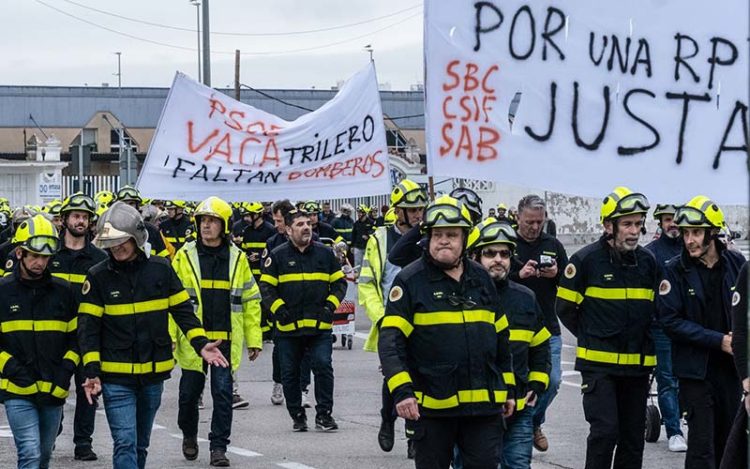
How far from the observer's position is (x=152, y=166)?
642 inches

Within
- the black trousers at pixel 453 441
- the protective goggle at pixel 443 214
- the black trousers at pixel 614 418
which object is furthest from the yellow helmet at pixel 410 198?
the black trousers at pixel 453 441

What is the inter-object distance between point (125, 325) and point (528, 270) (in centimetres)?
289

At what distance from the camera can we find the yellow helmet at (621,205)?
31.8 feet

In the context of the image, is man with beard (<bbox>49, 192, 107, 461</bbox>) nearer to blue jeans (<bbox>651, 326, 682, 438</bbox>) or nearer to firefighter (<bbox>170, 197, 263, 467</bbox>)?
firefighter (<bbox>170, 197, 263, 467</bbox>)

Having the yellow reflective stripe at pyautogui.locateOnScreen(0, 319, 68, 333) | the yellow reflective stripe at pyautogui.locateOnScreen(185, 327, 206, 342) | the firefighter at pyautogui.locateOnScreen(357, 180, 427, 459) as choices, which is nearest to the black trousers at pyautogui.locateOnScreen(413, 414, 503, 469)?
the yellow reflective stripe at pyautogui.locateOnScreen(185, 327, 206, 342)

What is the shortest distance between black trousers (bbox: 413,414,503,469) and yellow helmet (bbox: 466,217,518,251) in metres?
1.19

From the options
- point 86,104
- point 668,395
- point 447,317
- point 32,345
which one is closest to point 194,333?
point 32,345

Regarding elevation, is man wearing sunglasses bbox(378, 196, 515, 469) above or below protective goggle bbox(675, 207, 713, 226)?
below

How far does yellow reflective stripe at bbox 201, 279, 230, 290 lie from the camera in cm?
1183

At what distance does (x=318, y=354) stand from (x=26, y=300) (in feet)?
14.2

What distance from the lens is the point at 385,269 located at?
40.2 feet

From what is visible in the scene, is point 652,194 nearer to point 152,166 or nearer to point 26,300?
point 26,300

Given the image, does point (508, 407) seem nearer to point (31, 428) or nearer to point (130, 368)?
point (130, 368)

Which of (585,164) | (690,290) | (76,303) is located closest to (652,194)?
(585,164)
